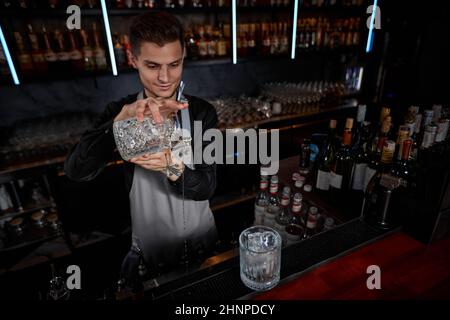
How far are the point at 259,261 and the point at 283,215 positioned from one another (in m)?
0.62

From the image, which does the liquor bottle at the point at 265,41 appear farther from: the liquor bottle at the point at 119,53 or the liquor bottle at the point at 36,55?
the liquor bottle at the point at 36,55

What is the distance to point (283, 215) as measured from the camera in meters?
1.53

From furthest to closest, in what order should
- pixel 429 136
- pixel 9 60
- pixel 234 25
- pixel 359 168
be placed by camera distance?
pixel 234 25 < pixel 9 60 < pixel 359 168 < pixel 429 136

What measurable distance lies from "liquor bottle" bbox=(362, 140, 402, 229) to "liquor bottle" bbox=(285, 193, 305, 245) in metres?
0.29

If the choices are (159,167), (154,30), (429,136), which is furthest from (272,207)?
(154,30)

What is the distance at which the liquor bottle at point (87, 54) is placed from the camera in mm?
2689

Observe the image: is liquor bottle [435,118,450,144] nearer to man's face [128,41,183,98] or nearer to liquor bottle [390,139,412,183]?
liquor bottle [390,139,412,183]

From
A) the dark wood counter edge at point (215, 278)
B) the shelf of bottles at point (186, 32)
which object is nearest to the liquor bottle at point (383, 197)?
the dark wood counter edge at point (215, 278)

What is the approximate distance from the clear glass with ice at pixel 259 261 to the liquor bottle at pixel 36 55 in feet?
8.39

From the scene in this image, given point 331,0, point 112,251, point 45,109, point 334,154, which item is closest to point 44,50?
point 45,109

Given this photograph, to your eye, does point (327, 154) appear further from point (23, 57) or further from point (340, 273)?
point (23, 57)

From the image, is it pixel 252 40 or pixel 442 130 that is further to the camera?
pixel 252 40

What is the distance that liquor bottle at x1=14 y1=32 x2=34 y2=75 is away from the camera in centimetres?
248

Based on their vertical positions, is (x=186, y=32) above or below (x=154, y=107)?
above
